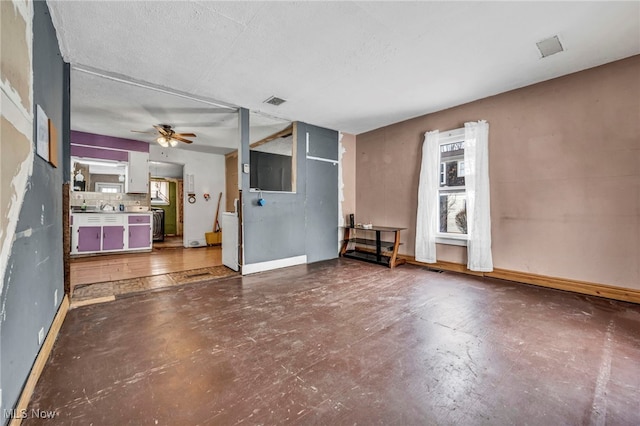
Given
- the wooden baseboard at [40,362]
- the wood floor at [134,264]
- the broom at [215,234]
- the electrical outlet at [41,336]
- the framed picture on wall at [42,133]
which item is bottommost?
the wooden baseboard at [40,362]

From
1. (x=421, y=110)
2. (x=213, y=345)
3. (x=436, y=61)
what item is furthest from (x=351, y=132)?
(x=213, y=345)

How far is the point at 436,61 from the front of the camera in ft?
9.19

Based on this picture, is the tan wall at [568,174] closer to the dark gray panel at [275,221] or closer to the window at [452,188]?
the window at [452,188]

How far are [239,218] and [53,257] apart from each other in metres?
2.13

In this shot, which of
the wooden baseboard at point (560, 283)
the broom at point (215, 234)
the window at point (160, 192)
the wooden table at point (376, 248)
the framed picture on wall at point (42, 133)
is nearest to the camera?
the framed picture on wall at point (42, 133)

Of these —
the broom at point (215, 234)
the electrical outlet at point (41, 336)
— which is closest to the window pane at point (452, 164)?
the electrical outlet at point (41, 336)

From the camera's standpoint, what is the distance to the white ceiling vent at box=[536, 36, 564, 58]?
97.2 inches

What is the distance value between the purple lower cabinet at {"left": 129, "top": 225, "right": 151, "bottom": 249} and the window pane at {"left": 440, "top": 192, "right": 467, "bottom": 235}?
20.2 ft

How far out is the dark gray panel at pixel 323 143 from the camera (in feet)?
16.1

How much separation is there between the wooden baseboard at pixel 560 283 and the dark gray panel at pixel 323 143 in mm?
2882

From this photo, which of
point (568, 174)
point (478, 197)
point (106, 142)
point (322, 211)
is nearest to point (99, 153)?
point (106, 142)

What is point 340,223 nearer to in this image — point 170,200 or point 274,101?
point 274,101

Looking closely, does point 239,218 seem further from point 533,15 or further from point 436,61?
point 533,15

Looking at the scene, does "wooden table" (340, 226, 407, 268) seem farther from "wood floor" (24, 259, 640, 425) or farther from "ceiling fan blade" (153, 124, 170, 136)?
"ceiling fan blade" (153, 124, 170, 136)
